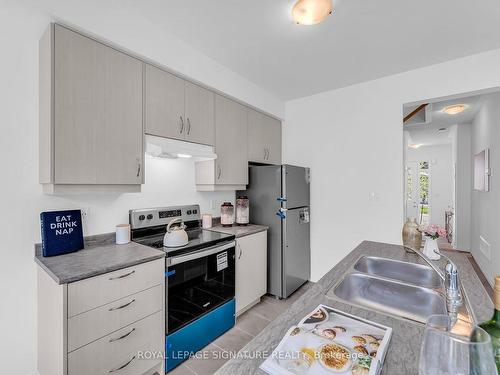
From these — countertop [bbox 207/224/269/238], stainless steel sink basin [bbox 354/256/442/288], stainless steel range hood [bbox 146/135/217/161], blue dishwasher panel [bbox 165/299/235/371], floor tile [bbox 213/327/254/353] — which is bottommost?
floor tile [bbox 213/327/254/353]

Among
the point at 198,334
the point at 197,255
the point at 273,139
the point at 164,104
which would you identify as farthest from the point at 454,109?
the point at 198,334

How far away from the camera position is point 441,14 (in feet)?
5.48

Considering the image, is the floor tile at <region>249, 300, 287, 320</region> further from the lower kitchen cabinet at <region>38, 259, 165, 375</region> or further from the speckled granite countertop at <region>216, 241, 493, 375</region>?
the speckled granite countertop at <region>216, 241, 493, 375</region>

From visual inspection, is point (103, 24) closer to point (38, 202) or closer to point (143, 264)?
point (38, 202)

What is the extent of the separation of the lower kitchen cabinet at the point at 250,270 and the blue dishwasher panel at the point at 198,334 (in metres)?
0.18

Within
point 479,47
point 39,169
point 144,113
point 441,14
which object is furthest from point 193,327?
point 479,47

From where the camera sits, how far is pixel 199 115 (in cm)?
221

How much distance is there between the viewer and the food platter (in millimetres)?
582

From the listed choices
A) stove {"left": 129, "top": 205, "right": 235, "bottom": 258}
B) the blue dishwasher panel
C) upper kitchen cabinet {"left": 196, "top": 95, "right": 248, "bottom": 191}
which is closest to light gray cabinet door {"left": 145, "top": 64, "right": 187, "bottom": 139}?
upper kitchen cabinet {"left": 196, "top": 95, "right": 248, "bottom": 191}

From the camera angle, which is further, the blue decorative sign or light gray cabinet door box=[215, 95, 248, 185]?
light gray cabinet door box=[215, 95, 248, 185]

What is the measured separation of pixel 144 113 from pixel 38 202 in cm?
91

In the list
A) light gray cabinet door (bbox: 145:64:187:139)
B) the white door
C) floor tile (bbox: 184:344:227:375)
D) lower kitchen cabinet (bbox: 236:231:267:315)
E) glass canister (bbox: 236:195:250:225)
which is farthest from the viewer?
the white door

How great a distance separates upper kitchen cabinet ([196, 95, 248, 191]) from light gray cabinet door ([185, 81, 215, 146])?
0.09 m

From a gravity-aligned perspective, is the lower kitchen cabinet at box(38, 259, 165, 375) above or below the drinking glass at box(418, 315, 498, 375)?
below
